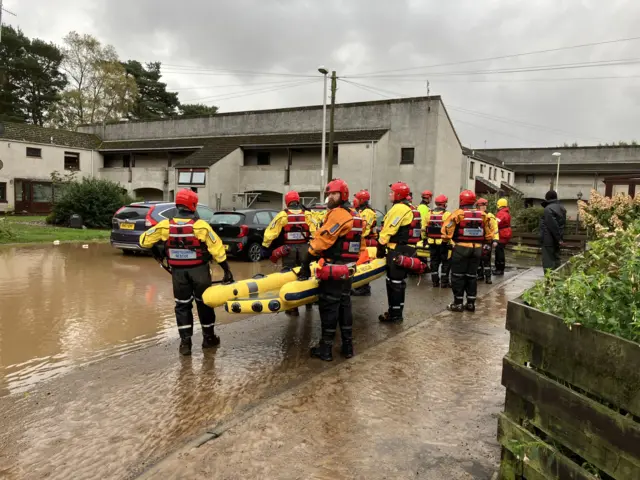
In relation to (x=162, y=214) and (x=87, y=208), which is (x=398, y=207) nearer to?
(x=162, y=214)

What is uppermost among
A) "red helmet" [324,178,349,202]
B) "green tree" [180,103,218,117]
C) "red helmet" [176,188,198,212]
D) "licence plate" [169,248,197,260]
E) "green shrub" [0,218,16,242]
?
"green tree" [180,103,218,117]

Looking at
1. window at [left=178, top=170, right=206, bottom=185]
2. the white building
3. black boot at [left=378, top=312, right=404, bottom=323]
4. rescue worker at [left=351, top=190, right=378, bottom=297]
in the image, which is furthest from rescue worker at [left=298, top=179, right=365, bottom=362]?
the white building

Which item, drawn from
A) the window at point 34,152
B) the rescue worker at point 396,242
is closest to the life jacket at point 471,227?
the rescue worker at point 396,242

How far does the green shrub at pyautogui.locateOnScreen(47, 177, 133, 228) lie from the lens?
72.0 ft

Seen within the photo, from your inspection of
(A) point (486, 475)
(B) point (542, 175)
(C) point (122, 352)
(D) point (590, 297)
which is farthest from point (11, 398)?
(B) point (542, 175)

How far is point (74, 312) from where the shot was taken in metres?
7.24

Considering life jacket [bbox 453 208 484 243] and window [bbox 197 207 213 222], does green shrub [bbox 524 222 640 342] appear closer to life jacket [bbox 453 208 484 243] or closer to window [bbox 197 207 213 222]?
life jacket [bbox 453 208 484 243]

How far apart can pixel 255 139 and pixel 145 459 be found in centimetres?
2745

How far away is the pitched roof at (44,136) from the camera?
98.8ft

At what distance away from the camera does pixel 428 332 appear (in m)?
6.37

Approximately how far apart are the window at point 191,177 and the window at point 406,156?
37.2ft

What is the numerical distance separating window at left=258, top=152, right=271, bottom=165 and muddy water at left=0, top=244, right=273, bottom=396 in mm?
17547

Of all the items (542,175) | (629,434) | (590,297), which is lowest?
(629,434)

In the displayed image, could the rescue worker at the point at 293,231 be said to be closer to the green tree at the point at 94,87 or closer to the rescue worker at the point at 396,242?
the rescue worker at the point at 396,242
